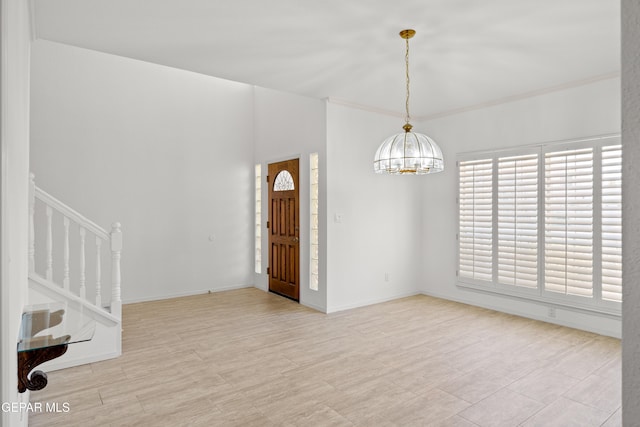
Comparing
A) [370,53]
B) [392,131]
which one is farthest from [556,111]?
[370,53]

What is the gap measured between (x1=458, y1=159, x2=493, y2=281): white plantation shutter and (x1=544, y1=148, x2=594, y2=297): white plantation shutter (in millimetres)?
689

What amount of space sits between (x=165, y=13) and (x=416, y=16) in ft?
5.95

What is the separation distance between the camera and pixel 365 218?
5.26m

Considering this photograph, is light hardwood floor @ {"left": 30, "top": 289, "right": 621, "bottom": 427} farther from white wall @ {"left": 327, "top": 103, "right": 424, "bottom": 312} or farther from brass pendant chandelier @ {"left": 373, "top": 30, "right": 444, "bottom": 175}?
brass pendant chandelier @ {"left": 373, "top": 30, "right": 444, "bottom": 175}

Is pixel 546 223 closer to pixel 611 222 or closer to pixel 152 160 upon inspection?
pixel 611 222

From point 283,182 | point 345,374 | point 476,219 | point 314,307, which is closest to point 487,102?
point 476,219

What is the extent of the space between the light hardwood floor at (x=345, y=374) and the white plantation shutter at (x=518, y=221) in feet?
1.87

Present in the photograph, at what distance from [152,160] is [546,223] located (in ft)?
17.5

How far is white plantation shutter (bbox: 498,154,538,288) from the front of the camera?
15.0 feet

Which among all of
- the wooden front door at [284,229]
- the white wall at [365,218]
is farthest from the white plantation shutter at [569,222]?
the wooden front door at [284,229]

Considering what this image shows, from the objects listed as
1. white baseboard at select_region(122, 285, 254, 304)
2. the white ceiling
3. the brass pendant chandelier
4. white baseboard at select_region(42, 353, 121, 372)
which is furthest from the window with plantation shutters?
white baseboard at select_region(42, 353, 121, 372)

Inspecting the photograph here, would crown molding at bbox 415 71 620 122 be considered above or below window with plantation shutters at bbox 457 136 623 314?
above

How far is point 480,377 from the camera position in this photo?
3074 millimetres

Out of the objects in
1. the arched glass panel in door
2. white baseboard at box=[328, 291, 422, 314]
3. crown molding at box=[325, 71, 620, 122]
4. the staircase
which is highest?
crown molding at box=[325, 71, 620, 122]
